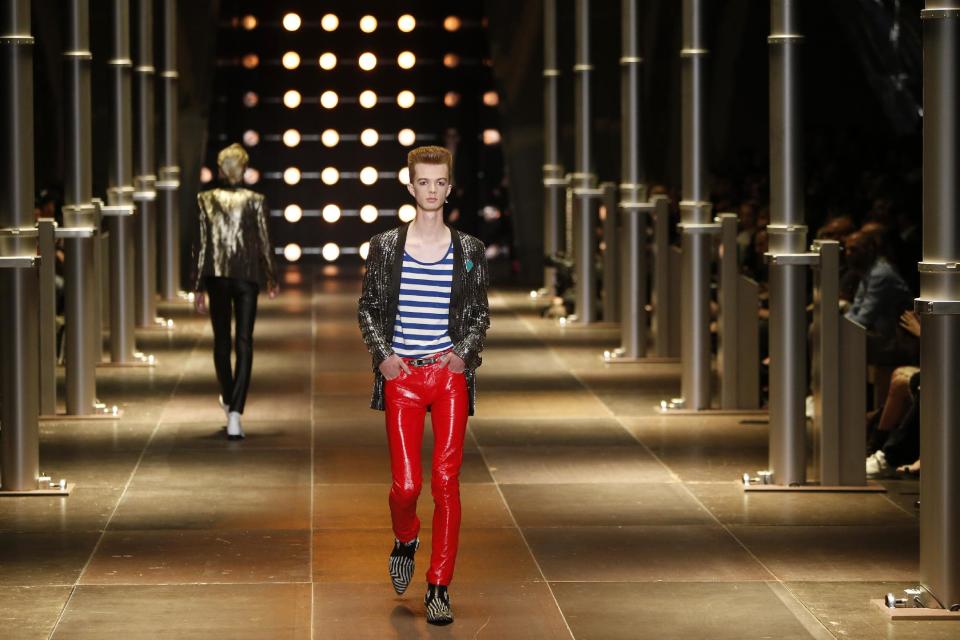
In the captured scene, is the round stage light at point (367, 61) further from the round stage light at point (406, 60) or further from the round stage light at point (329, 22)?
the round stage light at point (329, 22)

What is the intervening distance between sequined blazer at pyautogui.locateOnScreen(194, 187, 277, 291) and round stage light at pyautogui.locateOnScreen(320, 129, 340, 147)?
2069 cm

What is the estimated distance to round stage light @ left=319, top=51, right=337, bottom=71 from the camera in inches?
1344

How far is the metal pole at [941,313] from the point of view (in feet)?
26.7

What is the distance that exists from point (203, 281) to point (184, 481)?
204 cm

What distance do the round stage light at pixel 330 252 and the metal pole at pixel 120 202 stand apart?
14565 mm

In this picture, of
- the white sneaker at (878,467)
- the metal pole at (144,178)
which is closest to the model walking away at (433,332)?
the white sneaker at (878,467)

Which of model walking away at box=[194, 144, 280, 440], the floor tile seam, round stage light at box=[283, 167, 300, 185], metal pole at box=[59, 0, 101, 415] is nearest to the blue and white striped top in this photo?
the floor tile seam

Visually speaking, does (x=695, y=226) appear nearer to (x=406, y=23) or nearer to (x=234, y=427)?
(x=234, y=427)

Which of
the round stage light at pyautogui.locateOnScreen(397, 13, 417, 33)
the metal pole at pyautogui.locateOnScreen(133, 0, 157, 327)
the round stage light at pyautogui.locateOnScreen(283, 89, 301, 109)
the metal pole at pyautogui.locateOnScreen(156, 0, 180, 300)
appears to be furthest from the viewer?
the round stage light at pyautogui.locateOnScreen(397, 13, 417, 33)

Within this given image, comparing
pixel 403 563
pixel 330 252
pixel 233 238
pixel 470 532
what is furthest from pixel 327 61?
pixel 403 563

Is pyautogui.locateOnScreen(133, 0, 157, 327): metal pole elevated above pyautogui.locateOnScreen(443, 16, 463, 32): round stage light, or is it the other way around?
pyautogui.locateOnScreen(443, 16, 463, 32): round stage light

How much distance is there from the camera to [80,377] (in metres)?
14.2

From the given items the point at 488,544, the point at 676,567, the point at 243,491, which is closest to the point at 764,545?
the point at 676,567

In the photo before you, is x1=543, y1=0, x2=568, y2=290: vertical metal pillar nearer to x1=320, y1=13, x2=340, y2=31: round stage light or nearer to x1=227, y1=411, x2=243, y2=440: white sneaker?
x1=320, y1=13, x2=340, y2=31: round stage light
